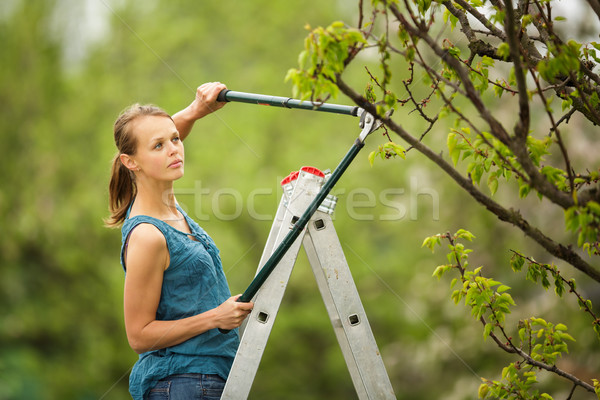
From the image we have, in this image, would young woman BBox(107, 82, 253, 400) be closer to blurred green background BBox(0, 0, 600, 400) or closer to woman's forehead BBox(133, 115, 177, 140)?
woman's forehead BBox(133, 115, 177, 140)

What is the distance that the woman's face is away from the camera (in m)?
2.22

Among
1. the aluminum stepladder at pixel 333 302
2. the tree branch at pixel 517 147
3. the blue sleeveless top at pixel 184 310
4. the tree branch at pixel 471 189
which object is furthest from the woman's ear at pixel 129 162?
the tree branch at pixel 517 147

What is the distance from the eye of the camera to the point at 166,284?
214 cm

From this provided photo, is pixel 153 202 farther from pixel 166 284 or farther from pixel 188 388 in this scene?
pixel 188 388

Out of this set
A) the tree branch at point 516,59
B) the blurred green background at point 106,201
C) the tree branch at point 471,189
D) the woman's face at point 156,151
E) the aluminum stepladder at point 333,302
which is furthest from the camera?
the blurred green background at point 106,201

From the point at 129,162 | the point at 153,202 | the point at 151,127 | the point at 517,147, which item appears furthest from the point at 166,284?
the point at 517,147

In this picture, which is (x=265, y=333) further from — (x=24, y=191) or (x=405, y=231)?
(x=24, y=191)

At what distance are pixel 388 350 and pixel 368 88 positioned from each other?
735 centimetres

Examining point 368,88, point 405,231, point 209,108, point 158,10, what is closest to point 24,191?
point 158,10

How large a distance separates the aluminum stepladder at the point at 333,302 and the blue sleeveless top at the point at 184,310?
0.17 meters

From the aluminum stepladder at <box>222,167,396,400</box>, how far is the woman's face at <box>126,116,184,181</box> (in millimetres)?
478

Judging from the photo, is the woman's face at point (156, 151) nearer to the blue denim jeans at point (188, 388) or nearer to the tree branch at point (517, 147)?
the blue denim jeans at point (188, 388)

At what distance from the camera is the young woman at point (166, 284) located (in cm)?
204

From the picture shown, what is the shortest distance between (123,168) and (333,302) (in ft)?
3.31
